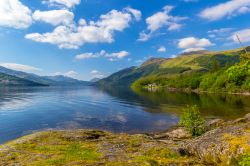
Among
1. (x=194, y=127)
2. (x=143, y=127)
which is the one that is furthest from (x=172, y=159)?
(x=143, y=127)

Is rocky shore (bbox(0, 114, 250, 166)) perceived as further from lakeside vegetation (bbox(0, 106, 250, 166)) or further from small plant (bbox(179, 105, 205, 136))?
small plant (bbox(179, 105, 205, 136))

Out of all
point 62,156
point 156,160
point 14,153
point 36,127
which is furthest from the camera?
point 36,127

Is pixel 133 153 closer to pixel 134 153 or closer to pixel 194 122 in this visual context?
pixel 134 153

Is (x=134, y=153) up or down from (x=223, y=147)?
down

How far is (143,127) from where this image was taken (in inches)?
3349

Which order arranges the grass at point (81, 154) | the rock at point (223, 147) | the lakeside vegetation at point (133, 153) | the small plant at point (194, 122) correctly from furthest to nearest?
the small plant at point (194, 122) < the grass at point (81, 154) < the lakeside vegetation at point (133, 153) < the rock at point (223, 147)

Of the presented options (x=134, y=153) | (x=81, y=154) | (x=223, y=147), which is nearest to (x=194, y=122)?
(x=223, y=147)

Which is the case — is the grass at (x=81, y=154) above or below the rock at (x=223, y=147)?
below

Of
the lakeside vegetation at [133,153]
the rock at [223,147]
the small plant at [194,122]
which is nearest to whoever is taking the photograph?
the rock at [223,147]

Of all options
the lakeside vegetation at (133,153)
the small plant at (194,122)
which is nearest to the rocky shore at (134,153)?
the lakeside vegetation at (133,153)

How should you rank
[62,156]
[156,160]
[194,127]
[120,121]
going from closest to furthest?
1. [156,160]
2. [62,156]
3. [194,127]
4. [120,121]

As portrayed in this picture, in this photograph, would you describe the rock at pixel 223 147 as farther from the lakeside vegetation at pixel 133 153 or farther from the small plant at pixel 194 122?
the small plant at pixel 194 122

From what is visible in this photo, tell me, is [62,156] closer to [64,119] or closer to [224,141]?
[224,141]

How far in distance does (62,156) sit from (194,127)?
128 feet
